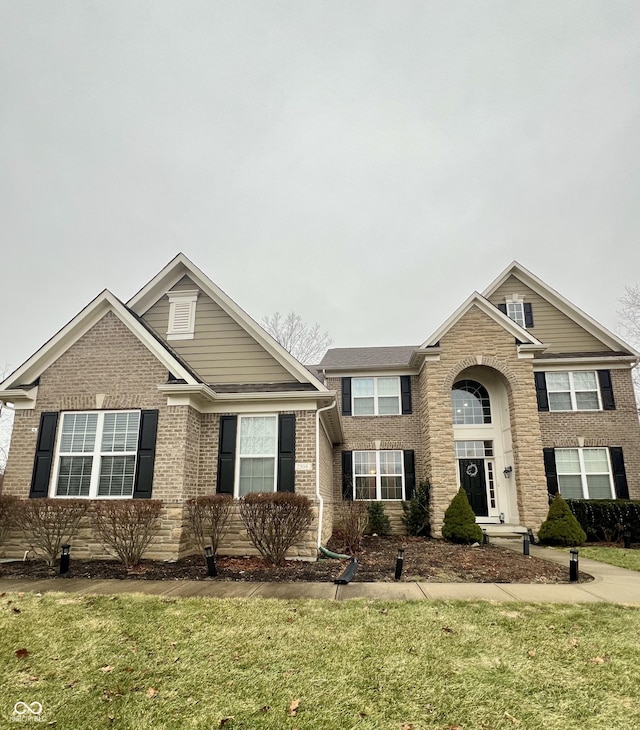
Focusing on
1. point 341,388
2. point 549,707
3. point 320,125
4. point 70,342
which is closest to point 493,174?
point 320,125

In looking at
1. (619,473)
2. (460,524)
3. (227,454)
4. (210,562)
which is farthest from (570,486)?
(210,562)

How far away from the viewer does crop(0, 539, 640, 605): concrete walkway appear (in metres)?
6.06

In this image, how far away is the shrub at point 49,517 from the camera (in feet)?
26.8

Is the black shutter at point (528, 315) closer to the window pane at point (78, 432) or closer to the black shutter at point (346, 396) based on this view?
the black shutter at point (346, 396)

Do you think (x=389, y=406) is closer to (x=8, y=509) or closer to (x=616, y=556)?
(x=616, y=556)

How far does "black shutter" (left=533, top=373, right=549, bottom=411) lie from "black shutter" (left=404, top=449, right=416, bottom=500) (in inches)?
204

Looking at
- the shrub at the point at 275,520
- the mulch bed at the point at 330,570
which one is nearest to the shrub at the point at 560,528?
the mulch bed at the point at 330,570

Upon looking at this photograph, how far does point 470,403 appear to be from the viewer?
1672 cm

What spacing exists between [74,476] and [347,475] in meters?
9.83

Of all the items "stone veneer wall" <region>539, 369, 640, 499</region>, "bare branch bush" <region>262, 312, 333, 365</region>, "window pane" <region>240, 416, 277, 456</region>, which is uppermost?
"bare branch bush" <region>262, 312, 333, 365</region>

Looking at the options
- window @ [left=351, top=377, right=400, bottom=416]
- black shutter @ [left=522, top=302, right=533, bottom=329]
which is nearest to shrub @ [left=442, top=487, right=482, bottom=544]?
window @ [left=351, top=377, right=400, bottom=416]

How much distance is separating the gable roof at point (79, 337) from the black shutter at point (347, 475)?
846cm

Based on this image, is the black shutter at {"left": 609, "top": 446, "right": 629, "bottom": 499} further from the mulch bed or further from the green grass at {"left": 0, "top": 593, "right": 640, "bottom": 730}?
the green grass at {"left": 0, "top": 593, "right": 640, "bottom": 730}

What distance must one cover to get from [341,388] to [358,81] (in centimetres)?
1348
